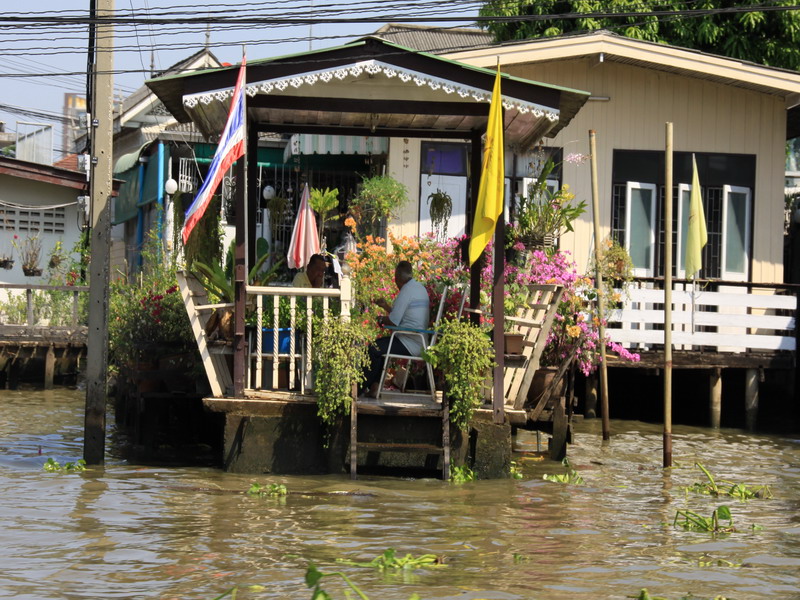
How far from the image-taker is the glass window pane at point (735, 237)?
18.3 m

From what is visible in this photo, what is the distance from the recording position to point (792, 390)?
18.8 metres

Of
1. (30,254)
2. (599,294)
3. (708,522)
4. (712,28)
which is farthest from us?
(30,254)

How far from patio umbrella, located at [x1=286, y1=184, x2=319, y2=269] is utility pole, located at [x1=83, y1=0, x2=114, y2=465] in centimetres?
482

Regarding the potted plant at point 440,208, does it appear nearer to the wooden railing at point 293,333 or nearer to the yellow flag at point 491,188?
the wooden railing at point 293,333

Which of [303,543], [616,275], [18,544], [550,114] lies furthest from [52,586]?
[616,275]

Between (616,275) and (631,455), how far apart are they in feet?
11.9

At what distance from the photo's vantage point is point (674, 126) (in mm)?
18406

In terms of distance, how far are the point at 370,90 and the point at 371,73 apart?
521mm

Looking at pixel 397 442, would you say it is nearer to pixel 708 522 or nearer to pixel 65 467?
pixel 708 522

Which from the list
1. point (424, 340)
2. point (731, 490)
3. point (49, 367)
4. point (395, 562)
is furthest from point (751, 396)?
point (49, 367)

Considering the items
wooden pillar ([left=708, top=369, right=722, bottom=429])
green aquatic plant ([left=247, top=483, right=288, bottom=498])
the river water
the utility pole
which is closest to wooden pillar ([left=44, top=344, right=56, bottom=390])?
the river water

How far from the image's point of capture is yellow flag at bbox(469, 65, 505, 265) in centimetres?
987

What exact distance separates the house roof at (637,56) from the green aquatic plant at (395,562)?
Result: 1096cm

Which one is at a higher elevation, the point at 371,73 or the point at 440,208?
the point at 371,73
